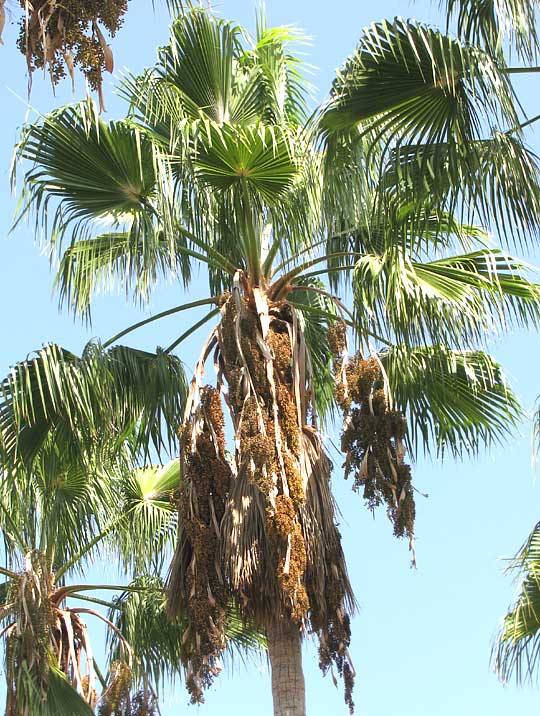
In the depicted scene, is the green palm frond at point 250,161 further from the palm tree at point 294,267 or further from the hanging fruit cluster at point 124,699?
the hanging fruit cluster at point 124,699

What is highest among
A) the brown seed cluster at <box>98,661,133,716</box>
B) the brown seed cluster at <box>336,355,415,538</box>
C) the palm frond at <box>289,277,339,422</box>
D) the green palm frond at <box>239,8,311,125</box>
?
the green palm frond at <box>239,8,311,125</box>

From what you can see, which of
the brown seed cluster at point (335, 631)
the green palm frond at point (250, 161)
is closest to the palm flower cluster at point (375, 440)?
the brown seed cluster at point (335, 631)

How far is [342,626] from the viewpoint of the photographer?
30.5ft

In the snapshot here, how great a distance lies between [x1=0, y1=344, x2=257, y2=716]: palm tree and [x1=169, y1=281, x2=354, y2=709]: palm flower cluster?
448 mm

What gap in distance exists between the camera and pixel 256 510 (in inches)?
370

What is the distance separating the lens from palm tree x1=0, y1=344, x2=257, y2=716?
1033cm

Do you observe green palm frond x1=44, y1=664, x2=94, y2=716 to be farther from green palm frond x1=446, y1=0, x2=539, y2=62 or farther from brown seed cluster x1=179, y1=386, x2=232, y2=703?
green palm frond x1=446, y1=0, x2=539, y2=62

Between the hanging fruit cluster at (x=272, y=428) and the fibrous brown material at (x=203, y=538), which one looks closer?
the hanging fruit cluster at (x=272, y=428)

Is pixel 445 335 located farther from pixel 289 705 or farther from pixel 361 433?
pixel 289 705

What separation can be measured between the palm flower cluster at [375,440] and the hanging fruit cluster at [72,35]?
4015mm

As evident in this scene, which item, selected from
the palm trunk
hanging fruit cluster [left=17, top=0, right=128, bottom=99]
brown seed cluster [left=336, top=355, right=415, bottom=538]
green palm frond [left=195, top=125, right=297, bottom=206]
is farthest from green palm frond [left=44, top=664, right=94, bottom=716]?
hanging fruit cluster [left=17, top=0, right=128, bottom=99]

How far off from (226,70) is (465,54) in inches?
118

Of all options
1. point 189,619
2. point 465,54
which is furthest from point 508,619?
point 465,54

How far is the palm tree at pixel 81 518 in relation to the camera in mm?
10328
